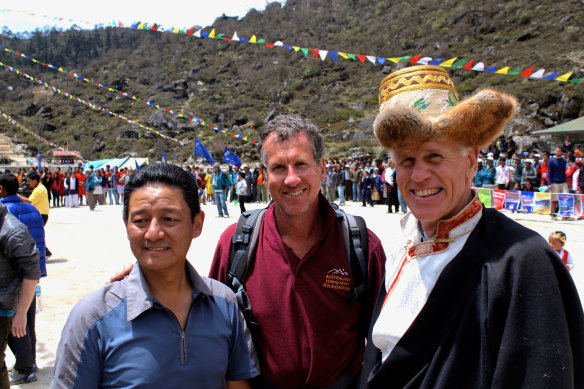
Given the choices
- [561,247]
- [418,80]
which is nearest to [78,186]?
[561,247]

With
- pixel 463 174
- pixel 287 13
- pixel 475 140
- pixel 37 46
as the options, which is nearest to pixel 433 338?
pixel 463 174

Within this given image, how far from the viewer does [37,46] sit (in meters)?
94.2

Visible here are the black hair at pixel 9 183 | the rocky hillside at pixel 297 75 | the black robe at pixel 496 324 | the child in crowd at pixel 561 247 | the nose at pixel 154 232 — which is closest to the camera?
the black robe at pixel 496 324

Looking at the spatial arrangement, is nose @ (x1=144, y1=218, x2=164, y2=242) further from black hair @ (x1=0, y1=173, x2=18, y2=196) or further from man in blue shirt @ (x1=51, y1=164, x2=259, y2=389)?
black hair @ (x1=0, y1=173, x2=18, y2=196)

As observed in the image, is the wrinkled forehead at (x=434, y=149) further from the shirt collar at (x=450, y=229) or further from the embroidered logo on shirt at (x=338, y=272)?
the embroidered logo on shirt at (x=338, y=272)

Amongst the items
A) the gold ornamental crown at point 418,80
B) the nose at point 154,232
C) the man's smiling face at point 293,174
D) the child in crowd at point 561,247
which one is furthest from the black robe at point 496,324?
the child in crowd at point 561,247

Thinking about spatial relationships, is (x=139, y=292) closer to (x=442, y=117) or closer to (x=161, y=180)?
(x=161, y=180)

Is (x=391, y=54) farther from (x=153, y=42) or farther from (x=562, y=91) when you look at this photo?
(x=153, y=42)

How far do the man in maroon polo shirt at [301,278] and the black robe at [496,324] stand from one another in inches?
18.4

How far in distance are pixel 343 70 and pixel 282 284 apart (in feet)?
194

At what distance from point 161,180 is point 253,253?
24.6 inches

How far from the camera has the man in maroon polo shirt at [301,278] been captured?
197 cm

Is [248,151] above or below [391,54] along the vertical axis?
below

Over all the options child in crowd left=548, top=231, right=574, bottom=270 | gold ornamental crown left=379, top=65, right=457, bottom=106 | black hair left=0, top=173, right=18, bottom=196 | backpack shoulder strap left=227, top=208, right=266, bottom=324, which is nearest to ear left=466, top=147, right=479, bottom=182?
gold ornamental crown left=379, top=65, right=457, bottom=106
